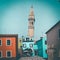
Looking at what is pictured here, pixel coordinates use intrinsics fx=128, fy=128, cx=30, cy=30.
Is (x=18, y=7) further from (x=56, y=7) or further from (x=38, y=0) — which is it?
(x=56, y=7)

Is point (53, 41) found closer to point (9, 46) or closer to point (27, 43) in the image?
point (27, 43)

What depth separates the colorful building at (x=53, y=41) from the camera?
320cm

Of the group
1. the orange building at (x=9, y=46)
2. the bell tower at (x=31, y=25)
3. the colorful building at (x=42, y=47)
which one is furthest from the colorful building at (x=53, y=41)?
the orange building at (x=9, y=46)

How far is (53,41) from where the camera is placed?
3207 millimetres

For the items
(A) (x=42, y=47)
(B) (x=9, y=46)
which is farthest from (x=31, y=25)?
(B) (x=9, y=46)

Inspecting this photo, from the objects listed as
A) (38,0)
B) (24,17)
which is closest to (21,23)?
(24,17)

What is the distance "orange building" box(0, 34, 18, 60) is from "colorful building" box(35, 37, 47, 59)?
55 centimetres

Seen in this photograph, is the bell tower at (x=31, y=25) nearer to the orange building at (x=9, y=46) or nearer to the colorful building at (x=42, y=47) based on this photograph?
the colorful building at (x=42, y=47)

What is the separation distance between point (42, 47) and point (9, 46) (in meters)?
0.82

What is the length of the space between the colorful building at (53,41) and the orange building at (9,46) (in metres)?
0.83

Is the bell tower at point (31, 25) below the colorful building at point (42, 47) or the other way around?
the other way around

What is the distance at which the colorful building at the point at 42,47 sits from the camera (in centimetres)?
312

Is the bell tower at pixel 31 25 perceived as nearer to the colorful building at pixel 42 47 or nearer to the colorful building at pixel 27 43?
the colorful building at pixel 27 43

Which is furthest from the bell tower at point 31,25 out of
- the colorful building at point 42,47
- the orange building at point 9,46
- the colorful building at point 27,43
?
the orange building at point 9,46
